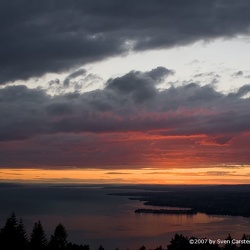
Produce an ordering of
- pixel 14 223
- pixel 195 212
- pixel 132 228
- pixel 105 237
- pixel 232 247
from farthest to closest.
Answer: pixel 195 212
pixel 132 228
pixel 105 237
pixel 14 223
pixel 232 247

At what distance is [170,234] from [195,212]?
54.3 m

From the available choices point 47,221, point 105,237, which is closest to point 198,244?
point 105,237

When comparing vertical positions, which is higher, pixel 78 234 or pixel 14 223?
pixel 14 223

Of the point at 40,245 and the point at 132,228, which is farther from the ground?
the point at 40,245

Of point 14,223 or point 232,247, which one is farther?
point 14,223

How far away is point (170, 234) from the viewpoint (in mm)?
108812

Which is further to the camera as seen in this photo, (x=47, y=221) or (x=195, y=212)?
(x=195, y=212)

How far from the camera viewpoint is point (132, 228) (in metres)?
124

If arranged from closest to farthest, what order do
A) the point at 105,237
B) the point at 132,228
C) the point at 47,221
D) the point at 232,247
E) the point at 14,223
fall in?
1. the point at 232,247
2. the point at 14,223
3. the point at 105,237
4. the point at 132,228
5. the point at 47,221

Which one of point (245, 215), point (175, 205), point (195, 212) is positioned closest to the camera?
point (245, 215)

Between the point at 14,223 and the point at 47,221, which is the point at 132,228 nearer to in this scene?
the point at 47,221

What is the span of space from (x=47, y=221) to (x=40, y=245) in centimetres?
9761

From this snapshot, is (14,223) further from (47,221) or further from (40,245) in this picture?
(47,221)

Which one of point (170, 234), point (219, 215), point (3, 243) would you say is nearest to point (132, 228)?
point (170, 234)
